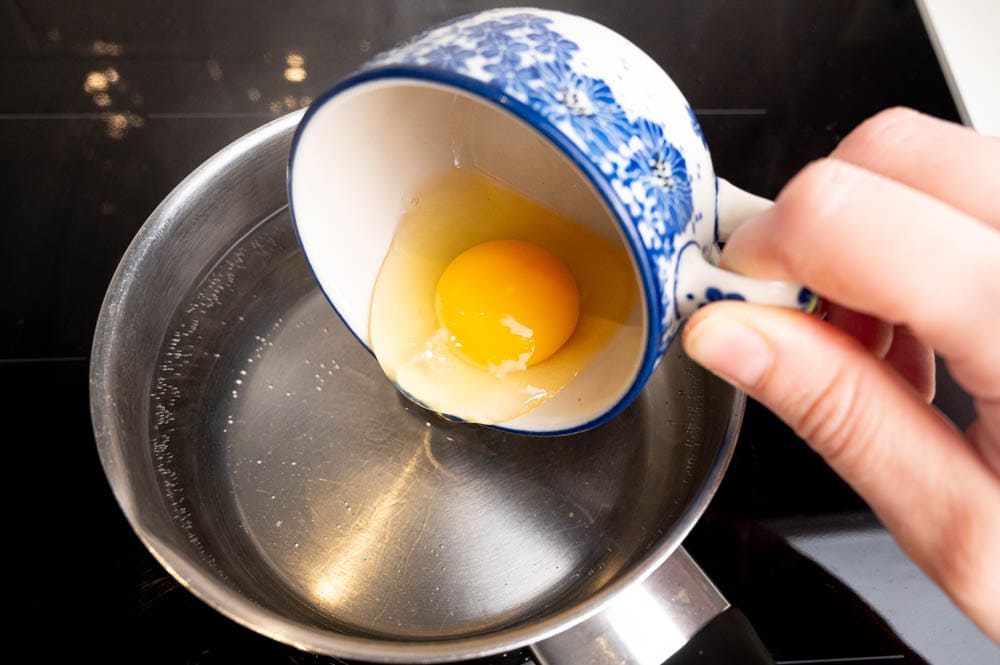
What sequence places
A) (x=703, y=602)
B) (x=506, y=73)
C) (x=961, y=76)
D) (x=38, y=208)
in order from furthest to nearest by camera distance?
(x=961, y=76), (x=38, y=208), (x=703, y=602), (x=506, y=73)

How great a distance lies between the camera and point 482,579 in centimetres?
78

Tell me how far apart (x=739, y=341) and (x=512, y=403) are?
0.30m

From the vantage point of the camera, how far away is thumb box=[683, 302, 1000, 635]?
1.62 ft

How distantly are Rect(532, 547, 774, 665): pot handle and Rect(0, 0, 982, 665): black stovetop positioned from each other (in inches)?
3.9

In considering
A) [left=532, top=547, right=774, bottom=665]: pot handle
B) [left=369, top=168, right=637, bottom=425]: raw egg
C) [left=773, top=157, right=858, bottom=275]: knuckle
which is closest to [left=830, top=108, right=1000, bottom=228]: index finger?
[left=773, top=157, right=858, bottom=275]: knuckle

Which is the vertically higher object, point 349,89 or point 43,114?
point 349,89

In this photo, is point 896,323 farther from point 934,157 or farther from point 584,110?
point 584,110

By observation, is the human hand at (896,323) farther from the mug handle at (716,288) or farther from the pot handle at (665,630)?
the pot handle at (665,630)

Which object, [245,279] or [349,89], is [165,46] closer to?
[245,279]

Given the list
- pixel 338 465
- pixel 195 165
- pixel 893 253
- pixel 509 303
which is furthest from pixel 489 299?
pixel 195 165

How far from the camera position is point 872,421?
512mm

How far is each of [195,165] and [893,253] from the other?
86 centimetres

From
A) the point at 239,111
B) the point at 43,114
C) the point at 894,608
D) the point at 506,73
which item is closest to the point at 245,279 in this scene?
the point at 239,111

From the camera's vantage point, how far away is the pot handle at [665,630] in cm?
69
